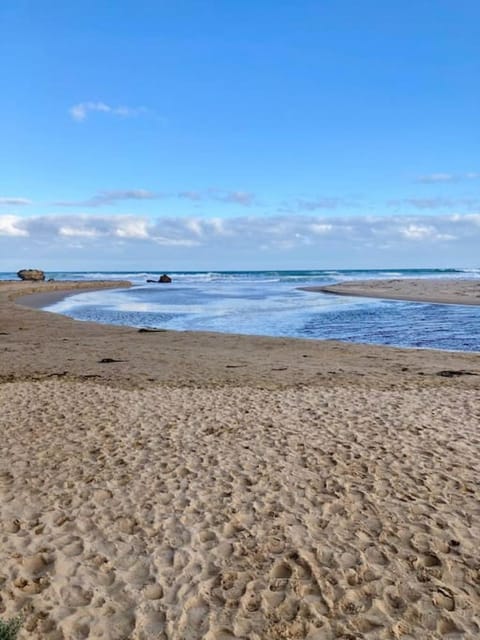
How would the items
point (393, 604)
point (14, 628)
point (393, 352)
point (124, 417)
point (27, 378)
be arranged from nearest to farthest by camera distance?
point (14, 628) → point (393, 604) → point (124, 417) → point (27, 378) → point (393, 352)

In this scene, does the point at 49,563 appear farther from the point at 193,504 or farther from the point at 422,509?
the point at 422,509

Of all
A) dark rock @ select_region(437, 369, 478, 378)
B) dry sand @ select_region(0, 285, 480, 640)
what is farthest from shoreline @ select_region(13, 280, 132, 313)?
dark rock @ select_region(437, 369, 478, 378)

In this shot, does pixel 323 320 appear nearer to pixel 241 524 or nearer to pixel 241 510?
pixel 241 510

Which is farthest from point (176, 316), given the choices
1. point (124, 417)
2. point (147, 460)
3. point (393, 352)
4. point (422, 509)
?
point (422, 509)

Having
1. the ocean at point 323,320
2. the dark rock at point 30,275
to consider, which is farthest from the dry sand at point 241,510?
the dark rock at point 30,275

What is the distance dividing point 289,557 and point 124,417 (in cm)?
553

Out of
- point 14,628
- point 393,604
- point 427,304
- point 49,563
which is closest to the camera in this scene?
point 14,628

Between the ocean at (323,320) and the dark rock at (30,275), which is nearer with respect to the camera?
the ocean at (323,320)

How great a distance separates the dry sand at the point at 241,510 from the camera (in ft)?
15.0

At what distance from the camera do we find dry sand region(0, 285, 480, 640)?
4.57m

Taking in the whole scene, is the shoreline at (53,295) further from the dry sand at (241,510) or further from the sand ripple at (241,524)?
the sand ripple at (241,524)

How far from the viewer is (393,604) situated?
4648 mm

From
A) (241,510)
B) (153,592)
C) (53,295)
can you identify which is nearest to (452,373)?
(241,510)

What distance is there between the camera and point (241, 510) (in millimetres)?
6320
